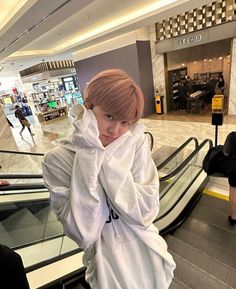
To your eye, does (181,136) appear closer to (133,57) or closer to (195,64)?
(133,57)

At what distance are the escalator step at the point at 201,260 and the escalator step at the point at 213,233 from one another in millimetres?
297

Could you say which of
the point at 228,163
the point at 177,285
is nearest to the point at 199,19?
the point at 228,163

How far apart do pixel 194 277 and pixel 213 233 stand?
33.0 inches

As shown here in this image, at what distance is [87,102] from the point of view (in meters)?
0.82

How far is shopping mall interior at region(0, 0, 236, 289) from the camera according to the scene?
2025 millimetres

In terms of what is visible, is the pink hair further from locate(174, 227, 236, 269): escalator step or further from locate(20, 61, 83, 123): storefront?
locate(20, 61, 83, 123): storefront

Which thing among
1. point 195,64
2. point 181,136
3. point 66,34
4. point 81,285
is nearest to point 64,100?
point 66,34

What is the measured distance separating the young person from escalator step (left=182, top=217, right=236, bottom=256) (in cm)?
181

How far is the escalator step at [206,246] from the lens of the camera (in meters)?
2.05

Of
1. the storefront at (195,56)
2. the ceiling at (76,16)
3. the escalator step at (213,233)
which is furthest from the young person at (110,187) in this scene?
the storefront at (195,56)

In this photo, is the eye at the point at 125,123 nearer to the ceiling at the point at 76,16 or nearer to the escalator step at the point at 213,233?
the escalator step at the point at 213,233

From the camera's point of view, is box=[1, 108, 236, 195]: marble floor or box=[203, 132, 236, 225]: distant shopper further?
box=[1, 108, 236, 195]: marble floor

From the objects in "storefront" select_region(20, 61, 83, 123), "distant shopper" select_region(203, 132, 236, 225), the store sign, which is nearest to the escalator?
"distant shopper" select_region(203, 132, 236, 225)

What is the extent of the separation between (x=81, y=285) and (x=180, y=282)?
0.90 m
